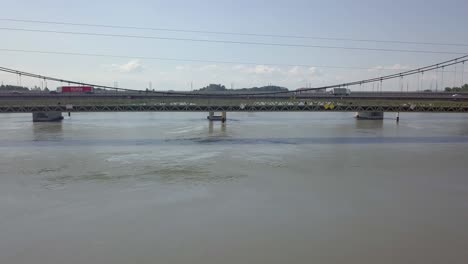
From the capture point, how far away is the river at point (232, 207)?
31.8ft

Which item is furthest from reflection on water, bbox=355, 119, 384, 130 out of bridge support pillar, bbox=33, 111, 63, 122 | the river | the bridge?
bridge support pillar, bbox=33, 111, 63, 122

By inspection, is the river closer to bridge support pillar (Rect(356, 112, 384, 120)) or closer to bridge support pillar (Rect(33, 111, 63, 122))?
bridge support pillar (Rect(33, 111, 63, 122))

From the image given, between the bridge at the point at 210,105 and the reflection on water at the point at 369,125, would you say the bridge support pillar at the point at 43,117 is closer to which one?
the bridge at the point at 210,105

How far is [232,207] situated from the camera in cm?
1349

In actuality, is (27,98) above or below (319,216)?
above

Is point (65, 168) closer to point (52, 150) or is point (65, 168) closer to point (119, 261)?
point (52, 150)

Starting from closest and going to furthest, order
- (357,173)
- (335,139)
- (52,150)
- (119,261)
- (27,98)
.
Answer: (119,261)
(357,173)
(52,150)
(335,139)
(27,98)

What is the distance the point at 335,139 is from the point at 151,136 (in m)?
19.2

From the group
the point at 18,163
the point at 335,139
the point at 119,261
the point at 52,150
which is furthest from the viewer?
the point at 335,139

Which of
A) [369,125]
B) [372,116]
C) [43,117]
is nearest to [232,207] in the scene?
[369,125]

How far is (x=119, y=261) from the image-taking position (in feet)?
29.6

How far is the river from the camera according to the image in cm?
970

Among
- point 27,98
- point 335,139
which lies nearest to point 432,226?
point 335,139

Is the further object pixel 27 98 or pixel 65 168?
pixel 27 98
